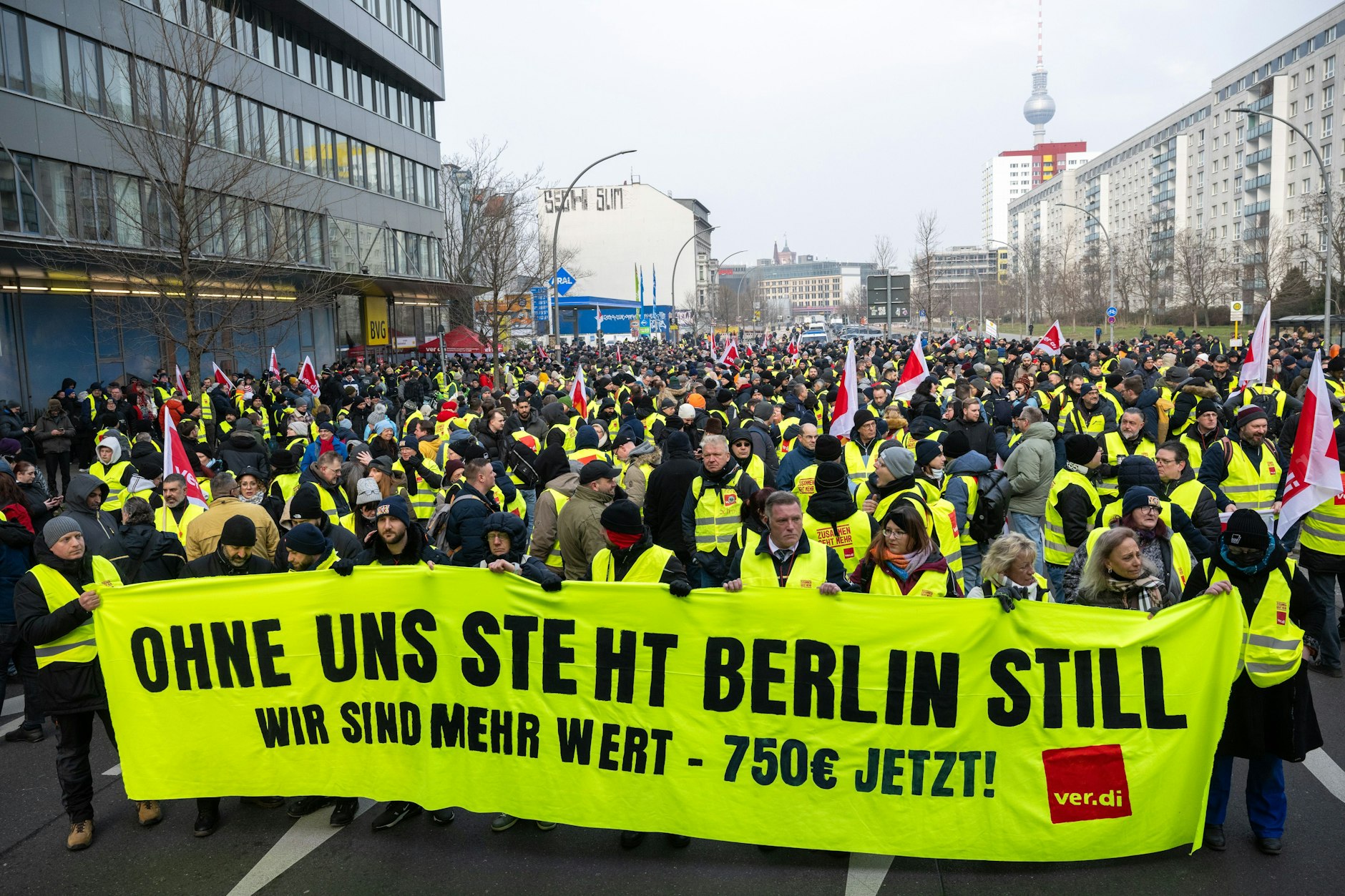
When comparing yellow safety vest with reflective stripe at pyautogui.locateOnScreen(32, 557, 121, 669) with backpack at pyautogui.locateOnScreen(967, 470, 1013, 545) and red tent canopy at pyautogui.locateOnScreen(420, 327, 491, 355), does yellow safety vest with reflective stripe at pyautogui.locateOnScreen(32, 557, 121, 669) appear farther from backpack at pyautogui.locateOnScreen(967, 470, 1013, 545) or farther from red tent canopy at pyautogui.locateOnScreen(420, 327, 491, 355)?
red tent canopy at pyautogui.locateOnScreen(420, 327, 491, 355)

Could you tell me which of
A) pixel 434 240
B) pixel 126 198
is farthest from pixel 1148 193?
pixel 126 198

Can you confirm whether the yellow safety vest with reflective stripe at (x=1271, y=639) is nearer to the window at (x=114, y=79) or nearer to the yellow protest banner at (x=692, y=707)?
the yellow protest banner at (x=692, y=707)

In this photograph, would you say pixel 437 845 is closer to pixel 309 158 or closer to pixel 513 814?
pixel 513 814

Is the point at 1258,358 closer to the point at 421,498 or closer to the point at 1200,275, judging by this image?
the point at 421,498

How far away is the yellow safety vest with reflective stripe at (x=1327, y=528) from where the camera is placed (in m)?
7.58

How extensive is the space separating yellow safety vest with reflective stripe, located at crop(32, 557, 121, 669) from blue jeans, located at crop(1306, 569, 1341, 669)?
7.96 meters

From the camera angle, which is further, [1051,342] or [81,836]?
[1051,342]

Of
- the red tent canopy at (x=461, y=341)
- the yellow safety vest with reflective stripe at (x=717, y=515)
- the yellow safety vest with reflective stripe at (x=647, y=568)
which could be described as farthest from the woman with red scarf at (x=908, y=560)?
the red tent canopy at (x=461, y=341)

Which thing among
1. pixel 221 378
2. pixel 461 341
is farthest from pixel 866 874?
pixel 461 341

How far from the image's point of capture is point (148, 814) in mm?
5613

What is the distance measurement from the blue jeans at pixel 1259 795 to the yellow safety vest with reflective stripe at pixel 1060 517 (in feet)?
8.99

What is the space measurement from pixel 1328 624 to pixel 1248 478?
4.20ft

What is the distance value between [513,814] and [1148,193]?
12509cm

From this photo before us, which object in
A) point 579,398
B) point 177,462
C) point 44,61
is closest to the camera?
point 177,462
